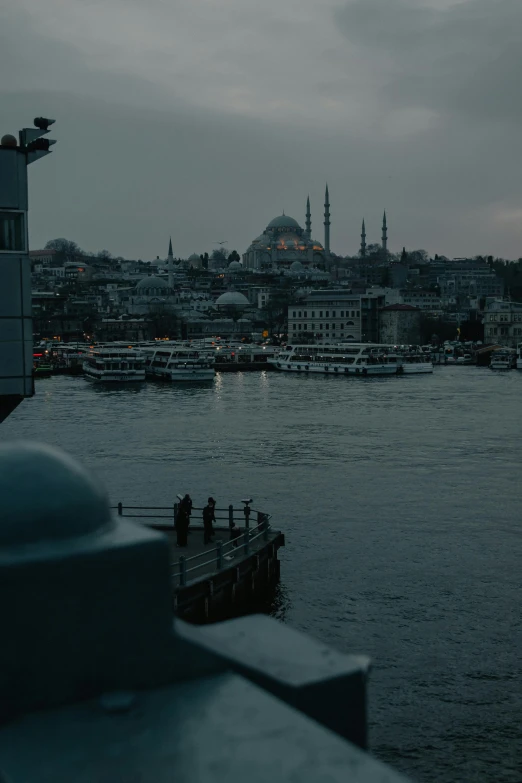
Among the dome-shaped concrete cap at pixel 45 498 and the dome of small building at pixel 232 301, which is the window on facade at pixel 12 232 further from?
the dome of small building at pixel 232 301

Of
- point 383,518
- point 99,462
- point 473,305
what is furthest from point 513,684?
point 473,305

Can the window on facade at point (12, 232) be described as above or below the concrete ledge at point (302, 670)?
above

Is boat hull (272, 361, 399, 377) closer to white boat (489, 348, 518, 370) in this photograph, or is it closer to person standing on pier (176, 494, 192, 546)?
white boat (489, 348, 518, 370)

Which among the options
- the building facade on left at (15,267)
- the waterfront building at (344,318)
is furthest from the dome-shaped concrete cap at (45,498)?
the waterfront building at (344,318)

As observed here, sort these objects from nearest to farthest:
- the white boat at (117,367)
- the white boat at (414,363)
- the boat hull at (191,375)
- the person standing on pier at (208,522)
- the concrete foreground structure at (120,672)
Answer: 1. the concrete foreground structure at (120,672)
2. the person standing on pier at (208,522)
3. the white boat at (117,367)
4. the boat hull at (191,375)
5. the white boat at (414,363)

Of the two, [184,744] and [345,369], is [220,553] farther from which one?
[345,369]

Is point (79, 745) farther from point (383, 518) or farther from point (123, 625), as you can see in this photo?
point (383, 518)
